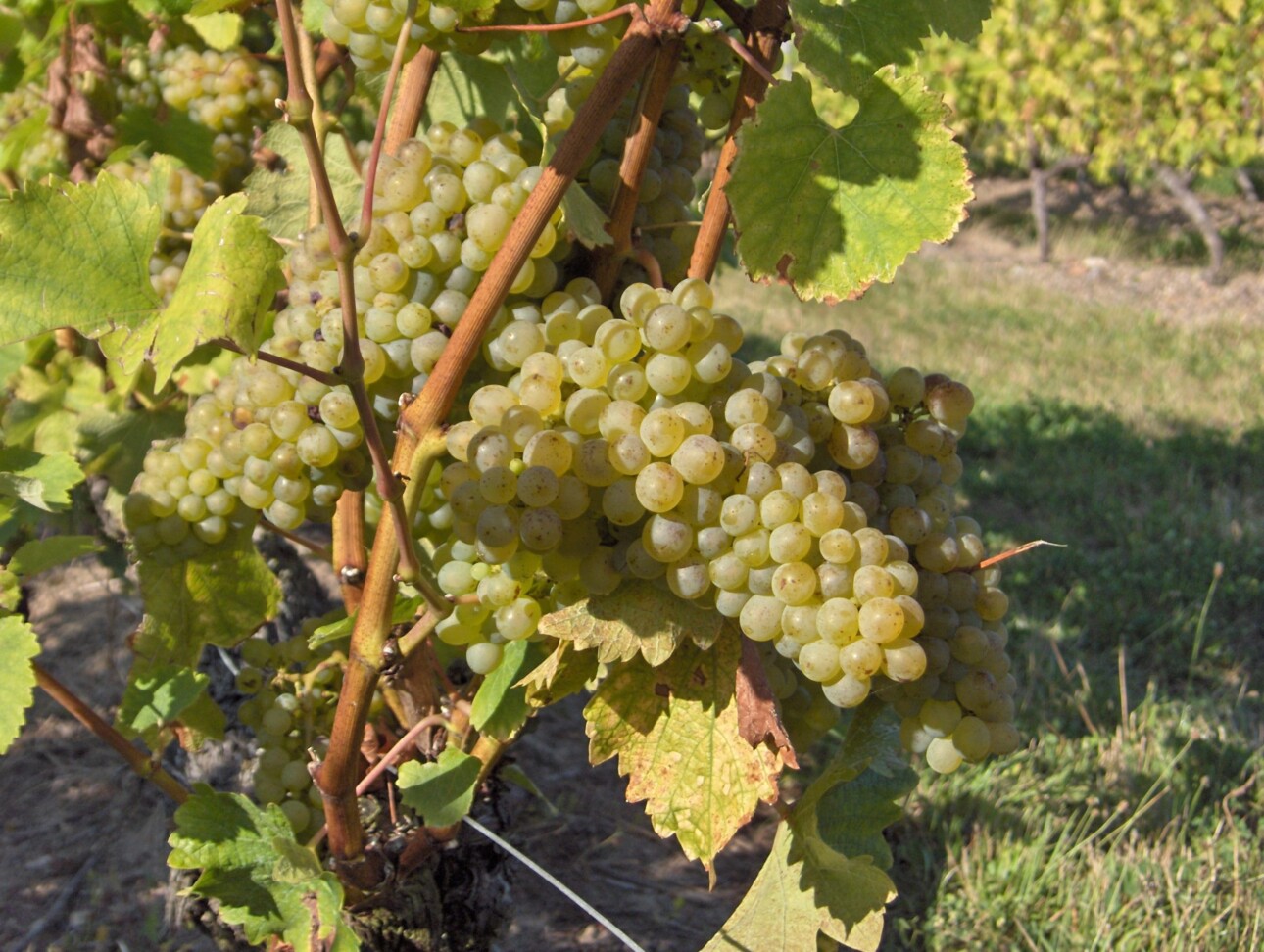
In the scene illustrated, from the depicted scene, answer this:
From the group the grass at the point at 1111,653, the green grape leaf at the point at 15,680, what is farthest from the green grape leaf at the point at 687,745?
the grass at the point at 1111,653

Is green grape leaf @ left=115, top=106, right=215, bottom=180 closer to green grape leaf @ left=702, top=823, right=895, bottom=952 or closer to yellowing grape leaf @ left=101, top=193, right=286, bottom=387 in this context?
yellowing grape leaf @ left=101, top=193, right=286, bottom=387

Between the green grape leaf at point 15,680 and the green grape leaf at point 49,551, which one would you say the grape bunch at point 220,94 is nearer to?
the green grape leaf at point 49,551

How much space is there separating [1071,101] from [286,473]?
9412mm

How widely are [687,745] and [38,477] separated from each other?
0.79 meters

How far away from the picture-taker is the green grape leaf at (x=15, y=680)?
988 millimetres

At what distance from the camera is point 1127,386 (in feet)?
20.6

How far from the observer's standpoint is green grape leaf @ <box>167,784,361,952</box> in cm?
103

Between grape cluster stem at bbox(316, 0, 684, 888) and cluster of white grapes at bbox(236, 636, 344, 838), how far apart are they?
0.22 meters

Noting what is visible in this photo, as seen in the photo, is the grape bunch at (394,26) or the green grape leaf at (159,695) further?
the green grape leaf at (159,695)

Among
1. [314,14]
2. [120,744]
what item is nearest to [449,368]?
[314,14]

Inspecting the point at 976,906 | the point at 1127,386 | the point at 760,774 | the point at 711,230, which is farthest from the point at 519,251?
the point at 1127,386

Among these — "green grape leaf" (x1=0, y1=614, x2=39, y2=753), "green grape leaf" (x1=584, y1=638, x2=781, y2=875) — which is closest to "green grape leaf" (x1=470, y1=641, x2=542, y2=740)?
"green grape leaf" (x1=584, y1=638, x2=781, y2=875)

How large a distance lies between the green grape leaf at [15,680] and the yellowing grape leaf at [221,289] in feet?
1.23

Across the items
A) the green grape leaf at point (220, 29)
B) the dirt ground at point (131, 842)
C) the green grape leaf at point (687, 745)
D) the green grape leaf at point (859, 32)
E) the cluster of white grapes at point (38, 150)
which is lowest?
the dirt ground at point (131, 842)
